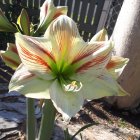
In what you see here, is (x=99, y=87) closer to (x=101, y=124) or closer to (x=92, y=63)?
(x=92, y=63)

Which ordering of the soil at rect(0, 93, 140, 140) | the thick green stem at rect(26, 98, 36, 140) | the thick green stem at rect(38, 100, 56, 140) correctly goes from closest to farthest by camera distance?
the thick green stem at rect(38, 100, 56, 140)
the thick green stem at rect(26, 98, 36, 140)
the soil at rect(0, 93, 140, 140)

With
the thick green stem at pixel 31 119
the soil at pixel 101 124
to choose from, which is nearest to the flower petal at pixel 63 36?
the thick green stem at pixel 31 119

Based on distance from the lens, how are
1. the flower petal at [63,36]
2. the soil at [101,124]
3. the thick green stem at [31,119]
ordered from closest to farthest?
1. the flower petal at [63,36]
2. the thick green stem at [31,119]
3. the soil at [101,124]

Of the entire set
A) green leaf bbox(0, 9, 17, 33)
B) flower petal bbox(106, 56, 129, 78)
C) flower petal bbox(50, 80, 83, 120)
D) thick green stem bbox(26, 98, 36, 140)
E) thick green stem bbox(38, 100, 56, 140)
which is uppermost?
green leaf bbox(0, 9, 17, 33)

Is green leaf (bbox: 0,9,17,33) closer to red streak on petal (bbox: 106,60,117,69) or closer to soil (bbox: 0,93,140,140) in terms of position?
red streak on petal (bbox: 106,60,117,69)

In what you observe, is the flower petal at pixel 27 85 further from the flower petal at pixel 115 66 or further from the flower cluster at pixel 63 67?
the flower petal at pixel 115 66

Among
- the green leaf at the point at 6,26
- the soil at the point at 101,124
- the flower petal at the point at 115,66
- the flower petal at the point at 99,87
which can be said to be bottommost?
the soil at the point at 101,124

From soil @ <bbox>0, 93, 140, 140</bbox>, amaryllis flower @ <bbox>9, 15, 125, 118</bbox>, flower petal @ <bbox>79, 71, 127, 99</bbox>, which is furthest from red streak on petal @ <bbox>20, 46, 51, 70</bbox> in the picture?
soil @ <bbox>0, 93, 140, 140</bbox>
